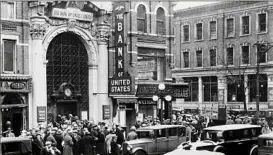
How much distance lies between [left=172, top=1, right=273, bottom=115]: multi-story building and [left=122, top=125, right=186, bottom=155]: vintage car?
75.6 feet

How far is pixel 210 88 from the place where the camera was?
4791 cm

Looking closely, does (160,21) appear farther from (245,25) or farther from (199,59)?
(199,59)

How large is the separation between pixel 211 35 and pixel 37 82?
28.1 m

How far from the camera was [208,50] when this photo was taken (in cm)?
4747

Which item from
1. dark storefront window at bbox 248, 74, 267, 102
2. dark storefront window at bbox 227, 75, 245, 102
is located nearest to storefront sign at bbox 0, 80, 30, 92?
dark storefront window at bbox 227, 75, 245, 102

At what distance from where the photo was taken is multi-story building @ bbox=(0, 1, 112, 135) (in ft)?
74.7

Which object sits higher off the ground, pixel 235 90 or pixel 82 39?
pixel 82 39

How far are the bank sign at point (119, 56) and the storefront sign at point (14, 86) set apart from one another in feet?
18.8

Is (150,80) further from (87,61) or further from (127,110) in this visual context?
(87,61)

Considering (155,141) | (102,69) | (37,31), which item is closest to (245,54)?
(102,69)

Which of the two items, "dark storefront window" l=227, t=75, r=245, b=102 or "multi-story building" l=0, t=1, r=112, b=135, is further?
"dark storefront window" l=227, t=75, r=245, b=102

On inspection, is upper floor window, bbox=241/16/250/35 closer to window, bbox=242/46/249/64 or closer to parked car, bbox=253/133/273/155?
window, bbox=242/46/249/64

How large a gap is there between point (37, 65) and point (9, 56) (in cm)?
159

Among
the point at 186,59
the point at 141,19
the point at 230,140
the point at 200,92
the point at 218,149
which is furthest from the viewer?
the point at 186,59
